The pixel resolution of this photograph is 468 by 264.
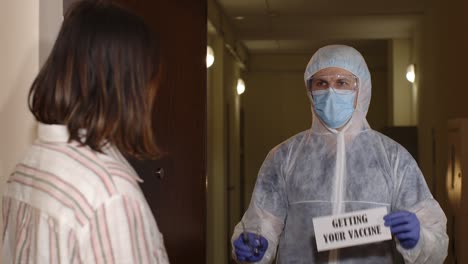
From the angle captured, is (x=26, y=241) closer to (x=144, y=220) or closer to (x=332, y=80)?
(x=144, y=220)

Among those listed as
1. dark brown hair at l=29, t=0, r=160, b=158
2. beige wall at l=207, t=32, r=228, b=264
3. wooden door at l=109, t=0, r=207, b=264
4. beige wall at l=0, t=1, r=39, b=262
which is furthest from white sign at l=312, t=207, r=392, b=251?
beige wall at l=207, t=32, r=228, b=264

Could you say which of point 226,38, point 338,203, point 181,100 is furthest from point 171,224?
point 226,38

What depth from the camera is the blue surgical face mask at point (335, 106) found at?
2.02 m

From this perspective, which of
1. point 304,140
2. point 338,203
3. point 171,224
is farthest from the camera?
point 171,224

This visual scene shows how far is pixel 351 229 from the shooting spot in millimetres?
1763

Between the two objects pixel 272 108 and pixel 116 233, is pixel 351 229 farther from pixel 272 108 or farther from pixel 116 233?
pixel 272 108

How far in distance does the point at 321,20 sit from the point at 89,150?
5481 mm

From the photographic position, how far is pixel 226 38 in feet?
20.6

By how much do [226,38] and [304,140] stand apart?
4.28m

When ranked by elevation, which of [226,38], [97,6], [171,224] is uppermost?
[226,38]

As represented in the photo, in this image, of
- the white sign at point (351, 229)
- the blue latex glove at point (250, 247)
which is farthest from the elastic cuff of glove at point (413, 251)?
the blue latex glove at point (250, 247)

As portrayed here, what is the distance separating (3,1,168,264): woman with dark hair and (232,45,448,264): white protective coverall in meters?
1.01

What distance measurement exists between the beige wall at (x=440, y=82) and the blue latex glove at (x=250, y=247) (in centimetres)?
157

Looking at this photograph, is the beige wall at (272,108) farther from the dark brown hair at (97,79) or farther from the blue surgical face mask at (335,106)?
the dark brown hair at (97,79)
